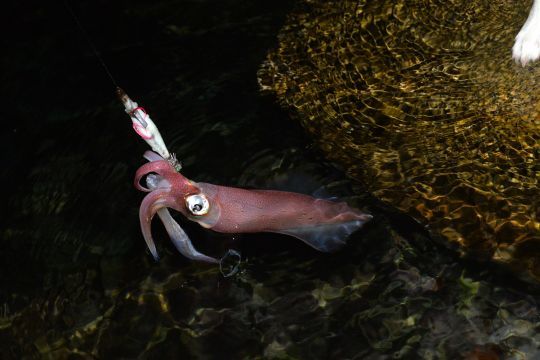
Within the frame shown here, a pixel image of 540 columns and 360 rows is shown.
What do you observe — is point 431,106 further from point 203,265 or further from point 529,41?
→ point 203,265

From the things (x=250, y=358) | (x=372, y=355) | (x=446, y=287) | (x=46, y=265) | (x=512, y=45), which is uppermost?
(x=512, y=45)

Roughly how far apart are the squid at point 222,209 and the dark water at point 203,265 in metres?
0.15

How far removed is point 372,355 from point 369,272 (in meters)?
0.51

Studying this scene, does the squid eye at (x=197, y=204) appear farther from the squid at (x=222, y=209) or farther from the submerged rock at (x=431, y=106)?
the submerged rock at (x=431, y=106)

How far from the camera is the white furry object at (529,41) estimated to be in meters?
3.80

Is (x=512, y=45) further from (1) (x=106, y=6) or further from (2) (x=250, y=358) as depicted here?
(1) (x=106, y=6)

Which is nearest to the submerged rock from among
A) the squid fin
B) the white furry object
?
the white furry object

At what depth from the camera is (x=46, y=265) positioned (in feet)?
12.0

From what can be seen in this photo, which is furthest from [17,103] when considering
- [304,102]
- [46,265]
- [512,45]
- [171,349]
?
[512,45]

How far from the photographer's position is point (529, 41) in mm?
3867

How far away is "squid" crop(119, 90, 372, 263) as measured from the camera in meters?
2.85

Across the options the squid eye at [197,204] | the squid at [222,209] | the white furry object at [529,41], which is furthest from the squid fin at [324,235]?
Result: the white furry object at [529,41]

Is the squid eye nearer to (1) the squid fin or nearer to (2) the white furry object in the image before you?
(1) the squid fin

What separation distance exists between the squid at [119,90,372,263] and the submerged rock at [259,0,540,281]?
470mm
